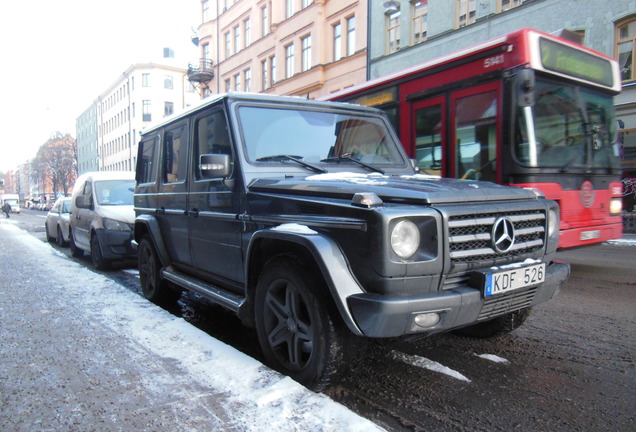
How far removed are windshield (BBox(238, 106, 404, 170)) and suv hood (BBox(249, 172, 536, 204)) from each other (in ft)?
1.22

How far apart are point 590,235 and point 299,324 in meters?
5.38

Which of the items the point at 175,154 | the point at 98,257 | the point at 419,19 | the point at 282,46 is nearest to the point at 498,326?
the point at 175,154

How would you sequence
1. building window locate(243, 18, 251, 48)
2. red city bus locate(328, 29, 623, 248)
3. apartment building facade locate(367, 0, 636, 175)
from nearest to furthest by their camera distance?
red city bus locate(328, 29, 623, 248) → apartment building facade locate(367, 0, 636, 175) → building window locate(243, 18, 251, 48)

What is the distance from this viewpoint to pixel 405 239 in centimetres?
255

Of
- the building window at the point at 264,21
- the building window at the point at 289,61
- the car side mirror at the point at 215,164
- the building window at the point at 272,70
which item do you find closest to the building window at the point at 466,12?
the building window at the point at 289,61

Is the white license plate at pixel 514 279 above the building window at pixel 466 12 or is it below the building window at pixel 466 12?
below

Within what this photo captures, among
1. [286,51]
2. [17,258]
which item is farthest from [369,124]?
[286,51]

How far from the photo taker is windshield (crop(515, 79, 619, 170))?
6.16 metres

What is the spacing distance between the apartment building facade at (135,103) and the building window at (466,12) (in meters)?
Result: 44.7

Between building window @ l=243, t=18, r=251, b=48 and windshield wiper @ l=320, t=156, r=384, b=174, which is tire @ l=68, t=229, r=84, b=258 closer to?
windshield wiper @ l=320, t=156, r=384, b=174

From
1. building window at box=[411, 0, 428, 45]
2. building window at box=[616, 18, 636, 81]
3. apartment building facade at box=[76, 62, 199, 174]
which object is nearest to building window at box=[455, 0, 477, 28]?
building window at box=[411, 0, 428, 45]

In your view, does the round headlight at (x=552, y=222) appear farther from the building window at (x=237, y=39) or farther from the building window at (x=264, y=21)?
the building window at (x=237, y=39)

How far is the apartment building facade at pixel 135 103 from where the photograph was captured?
6419 centimetres

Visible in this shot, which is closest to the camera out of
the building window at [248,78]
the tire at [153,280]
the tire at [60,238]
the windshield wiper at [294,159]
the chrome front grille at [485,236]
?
the chrome front grille at [485,236]
